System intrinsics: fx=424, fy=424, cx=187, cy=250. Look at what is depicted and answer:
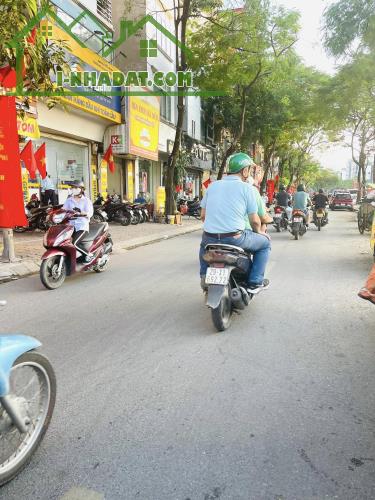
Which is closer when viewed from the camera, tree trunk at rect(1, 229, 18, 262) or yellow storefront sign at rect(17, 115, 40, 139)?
tree trunk at rect(1, 229, 18, 262)

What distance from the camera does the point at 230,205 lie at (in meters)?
4.64

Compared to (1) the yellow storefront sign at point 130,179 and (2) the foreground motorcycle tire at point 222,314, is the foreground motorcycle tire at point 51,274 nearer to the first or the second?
(2) the foreground motorcycle tire at point 222,314

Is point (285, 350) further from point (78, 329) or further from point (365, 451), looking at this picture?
point (78, 329)

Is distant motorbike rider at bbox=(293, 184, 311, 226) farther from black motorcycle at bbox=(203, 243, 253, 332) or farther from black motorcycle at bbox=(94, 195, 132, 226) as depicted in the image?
black motorcycle at bbox=(203, 243, 253, 332)

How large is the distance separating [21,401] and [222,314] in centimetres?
255

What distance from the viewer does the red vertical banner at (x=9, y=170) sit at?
782cm

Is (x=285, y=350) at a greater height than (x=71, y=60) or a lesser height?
lesser

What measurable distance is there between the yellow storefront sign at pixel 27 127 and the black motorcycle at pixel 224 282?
8722 mm

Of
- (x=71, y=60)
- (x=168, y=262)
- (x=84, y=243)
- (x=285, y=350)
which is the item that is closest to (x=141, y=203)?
(x=71, y=60)

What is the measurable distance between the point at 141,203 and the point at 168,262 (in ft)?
34.9

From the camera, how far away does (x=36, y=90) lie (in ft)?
20.9

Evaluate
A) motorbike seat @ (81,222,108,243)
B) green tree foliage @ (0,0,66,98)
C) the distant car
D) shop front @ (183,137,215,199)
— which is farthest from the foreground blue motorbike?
the distant car
